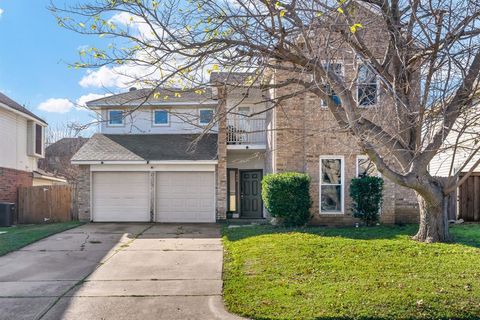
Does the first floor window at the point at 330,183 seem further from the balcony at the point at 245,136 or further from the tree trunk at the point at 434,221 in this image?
the tree trunk at the point at 434,221

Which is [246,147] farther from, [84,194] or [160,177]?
[84,194]

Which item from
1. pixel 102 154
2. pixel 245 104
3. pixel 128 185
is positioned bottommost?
pixel 128 185

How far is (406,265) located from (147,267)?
16.4ft

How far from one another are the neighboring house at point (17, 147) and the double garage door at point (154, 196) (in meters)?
4.56

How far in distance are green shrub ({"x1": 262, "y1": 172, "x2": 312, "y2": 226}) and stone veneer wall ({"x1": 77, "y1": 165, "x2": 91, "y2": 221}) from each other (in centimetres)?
774

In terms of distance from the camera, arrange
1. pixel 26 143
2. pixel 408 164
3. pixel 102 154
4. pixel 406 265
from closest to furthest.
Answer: pixel 406 265 → pixel 408 164 → pixel 102 154 → pixel 26 143

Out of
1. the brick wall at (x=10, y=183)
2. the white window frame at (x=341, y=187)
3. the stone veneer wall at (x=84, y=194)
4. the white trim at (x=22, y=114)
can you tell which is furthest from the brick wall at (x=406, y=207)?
the white trim at (x=22, y=114)

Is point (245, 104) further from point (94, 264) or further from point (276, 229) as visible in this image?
point (94, 264)

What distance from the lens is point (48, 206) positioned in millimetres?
17469

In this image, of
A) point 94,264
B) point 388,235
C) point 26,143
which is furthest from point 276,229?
point 26,143

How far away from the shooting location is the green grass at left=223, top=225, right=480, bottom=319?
5.55m

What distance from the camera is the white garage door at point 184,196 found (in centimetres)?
1653

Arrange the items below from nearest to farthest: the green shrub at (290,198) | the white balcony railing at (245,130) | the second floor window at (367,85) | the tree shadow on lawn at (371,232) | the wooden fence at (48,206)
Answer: the second floor window at (367,85)
the tree shadow on lawn at (371,232)
the green shrub at (290,198)
the white balcony railing at (245,130)
the wooden fence at (48,206)

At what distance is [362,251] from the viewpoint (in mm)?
8719
